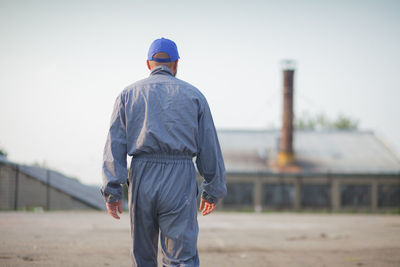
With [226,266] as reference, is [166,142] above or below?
above

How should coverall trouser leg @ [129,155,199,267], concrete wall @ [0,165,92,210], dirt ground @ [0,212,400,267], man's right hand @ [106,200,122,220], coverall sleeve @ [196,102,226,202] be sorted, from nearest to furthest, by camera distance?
coverall trouser leg @ [129,155,199,267] < man's right hand @ [106,200,122,220] < coverall sleeve @ [196,102,226,202] < dirt ground @ [0,212,400,267] < concrete wall @ [0,165,92,210]

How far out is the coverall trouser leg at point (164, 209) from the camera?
315 centimetres

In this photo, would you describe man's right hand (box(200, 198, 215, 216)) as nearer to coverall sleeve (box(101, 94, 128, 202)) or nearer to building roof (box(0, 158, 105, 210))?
coverall sleeve (box(101, 94, 128, 202))

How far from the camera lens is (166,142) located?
3.19m

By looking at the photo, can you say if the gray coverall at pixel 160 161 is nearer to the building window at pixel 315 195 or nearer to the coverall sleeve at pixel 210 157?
the coverall sleeve at pixel 210 157

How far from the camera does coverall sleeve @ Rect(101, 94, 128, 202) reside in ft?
10.6

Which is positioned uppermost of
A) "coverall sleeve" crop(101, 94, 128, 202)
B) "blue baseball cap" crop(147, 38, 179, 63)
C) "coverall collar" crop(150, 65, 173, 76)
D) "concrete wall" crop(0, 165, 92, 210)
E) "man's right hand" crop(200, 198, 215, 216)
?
"blue baseball cap" crop(147, 38, 179, 63)

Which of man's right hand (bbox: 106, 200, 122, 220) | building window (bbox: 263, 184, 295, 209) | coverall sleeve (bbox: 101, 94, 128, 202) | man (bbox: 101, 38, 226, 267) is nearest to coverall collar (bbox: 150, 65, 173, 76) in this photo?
man (bbox: 101, 38, 226, 267)

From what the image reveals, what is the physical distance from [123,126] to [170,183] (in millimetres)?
565

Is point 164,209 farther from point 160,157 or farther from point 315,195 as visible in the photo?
point 315,195

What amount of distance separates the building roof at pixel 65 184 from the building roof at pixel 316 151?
14339 millimetres

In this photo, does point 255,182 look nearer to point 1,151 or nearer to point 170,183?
point 1,151

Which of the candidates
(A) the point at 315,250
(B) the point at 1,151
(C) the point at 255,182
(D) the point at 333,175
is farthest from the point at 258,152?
(A) the point at 315,250

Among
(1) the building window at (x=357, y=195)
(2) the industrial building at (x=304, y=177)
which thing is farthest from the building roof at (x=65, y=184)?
(1) the building window at (x=357, y=195)
